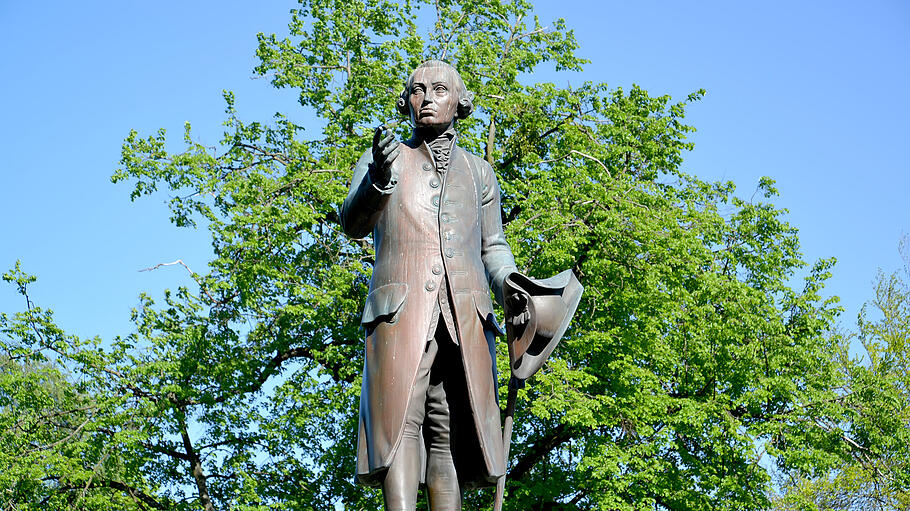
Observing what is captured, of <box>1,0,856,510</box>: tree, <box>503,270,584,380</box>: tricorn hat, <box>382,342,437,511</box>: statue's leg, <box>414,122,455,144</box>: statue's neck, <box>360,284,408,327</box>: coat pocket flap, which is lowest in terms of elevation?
<box>382,342,437,511</box>: statue's leg

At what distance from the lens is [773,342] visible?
18812 millimetres

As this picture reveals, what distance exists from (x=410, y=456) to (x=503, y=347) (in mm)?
12416

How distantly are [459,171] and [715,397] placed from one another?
13.9 meters

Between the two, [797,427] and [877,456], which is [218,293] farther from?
[877,456]

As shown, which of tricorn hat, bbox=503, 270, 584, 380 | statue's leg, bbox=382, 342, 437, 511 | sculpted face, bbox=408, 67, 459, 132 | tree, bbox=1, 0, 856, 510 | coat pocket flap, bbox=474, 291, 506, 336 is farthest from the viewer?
tree, bbox=1, 0, 856, 510

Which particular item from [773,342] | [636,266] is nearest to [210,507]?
[636,266]

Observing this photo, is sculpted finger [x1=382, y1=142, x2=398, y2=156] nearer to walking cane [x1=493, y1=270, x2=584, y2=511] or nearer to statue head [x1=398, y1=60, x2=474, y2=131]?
statue head [x1=398, y1=60, x2=474, y2=131]

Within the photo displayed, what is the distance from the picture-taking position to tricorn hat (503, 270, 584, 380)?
18.7ft

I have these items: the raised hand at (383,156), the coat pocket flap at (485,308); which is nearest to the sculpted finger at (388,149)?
the raised hand at (383,156)

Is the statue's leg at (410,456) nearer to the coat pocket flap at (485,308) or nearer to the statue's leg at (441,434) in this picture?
the statue's leg at (441,434)

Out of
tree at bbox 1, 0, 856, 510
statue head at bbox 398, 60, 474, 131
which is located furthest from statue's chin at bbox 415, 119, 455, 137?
tree at bbox 1, 0, 856, 510

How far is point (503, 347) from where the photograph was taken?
1792 cm

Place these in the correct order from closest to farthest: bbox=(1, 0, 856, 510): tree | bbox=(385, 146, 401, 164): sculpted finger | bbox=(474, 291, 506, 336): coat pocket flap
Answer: bbox=(385, 146, 401, 164): sculpted finger → bbox=(474, 291, 506, 336): coat pocket flap → bbox=(1, 0, 856, 510): tree

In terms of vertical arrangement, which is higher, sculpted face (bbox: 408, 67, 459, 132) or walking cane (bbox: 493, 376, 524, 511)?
sculpted face (bbox: 408, 67, 459, 132)
